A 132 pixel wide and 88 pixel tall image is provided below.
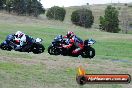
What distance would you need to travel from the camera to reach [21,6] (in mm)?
103938

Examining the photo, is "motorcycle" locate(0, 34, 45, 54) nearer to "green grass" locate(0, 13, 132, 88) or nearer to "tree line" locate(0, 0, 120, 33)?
"green grass" locate(0, 13, 132, 88)

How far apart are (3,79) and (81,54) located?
1028 centimetres

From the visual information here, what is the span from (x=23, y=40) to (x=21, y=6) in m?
76.2

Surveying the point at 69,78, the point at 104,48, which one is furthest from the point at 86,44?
the point at 104,48

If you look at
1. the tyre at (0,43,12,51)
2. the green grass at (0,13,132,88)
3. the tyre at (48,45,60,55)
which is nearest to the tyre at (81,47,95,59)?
the green grass at (0,13,132,88)

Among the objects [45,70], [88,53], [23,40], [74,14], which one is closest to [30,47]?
[23,40]

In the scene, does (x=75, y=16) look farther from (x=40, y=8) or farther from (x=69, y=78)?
(x=69, y=78)

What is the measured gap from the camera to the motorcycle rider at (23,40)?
28.5m

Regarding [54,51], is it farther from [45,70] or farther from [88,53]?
[45,70]

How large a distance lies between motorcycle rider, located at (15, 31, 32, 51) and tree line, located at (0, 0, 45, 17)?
74.0 metres

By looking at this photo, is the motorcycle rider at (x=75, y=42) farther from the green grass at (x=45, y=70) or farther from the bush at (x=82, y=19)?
the bush at (x=82, y=19)

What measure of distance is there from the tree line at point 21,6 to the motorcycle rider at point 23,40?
74.0 m

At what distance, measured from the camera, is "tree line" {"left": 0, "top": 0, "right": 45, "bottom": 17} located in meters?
103

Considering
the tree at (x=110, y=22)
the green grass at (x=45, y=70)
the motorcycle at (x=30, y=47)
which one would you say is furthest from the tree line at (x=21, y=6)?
the green grass at (x=45, y=70)
